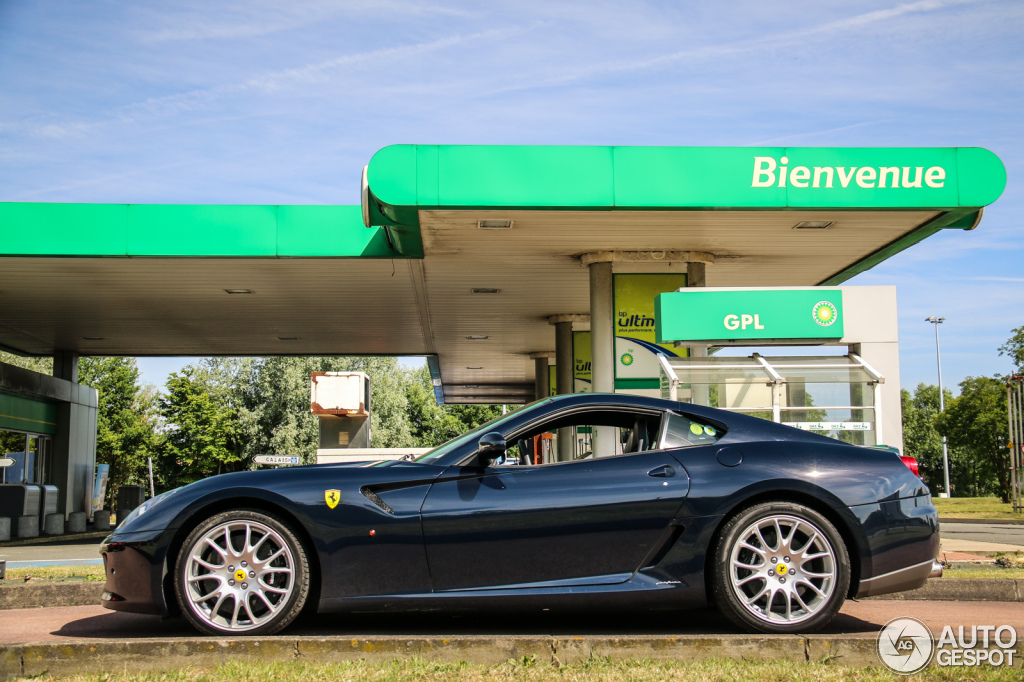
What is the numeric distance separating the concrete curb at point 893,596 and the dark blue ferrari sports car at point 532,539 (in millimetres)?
1854

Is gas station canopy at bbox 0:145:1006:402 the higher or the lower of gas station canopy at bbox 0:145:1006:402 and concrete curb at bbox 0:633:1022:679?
the higher

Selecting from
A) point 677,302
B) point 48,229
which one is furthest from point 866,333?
point 48,229

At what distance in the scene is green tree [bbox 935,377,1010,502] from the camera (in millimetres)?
44750

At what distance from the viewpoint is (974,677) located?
3676 mm

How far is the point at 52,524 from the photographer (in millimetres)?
21938

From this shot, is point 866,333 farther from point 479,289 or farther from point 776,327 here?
point 479,289

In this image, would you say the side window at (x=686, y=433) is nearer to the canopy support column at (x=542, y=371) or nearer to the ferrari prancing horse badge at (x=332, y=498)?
the ferrari prancing horse badge at (x=332, y=498)

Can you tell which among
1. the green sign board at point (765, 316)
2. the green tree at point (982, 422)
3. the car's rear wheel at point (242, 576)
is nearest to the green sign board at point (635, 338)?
the green sign board at point (765, 316)

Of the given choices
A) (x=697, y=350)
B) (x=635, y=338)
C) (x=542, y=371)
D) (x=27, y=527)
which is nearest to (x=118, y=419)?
(x=27, y=527)

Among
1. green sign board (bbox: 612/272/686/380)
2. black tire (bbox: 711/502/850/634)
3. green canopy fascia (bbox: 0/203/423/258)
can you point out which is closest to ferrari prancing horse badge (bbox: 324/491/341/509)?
black tire (bbox: 711/502/850/634)

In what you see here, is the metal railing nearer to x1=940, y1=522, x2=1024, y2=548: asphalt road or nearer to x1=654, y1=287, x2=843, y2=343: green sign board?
x1=940, y1=522, x2=1024, y2=548: asphalt road

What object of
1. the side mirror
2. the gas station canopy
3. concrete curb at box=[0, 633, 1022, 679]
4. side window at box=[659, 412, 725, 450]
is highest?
the gas station canopy

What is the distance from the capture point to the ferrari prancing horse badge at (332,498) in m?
4.39

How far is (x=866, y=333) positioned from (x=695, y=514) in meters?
8.37
